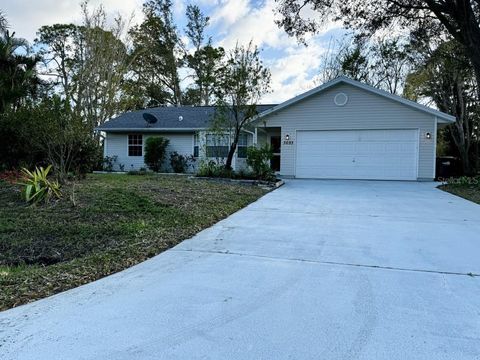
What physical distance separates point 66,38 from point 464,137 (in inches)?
1095

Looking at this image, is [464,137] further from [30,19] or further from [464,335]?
[30,19]

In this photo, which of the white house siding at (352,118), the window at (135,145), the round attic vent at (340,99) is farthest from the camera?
the window at (135,145)

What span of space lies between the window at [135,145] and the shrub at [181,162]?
2141mm

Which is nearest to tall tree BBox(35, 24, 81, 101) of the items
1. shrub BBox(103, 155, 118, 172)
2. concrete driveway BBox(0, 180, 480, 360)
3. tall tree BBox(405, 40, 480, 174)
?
shrub BBox(103, 155, 118, 172)

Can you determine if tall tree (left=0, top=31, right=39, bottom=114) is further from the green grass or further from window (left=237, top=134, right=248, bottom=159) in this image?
window (left=237, top=134, right=248, bottom=159)

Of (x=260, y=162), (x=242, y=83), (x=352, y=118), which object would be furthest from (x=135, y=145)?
(x=352, y=118)

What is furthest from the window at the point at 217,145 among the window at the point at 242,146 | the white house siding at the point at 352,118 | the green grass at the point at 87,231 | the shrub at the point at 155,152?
the green grass at the point at 87,231

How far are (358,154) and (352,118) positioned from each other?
4.98ft

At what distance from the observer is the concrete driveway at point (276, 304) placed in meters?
2.52

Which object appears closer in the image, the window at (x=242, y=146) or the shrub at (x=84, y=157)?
the shrub at (x=84, y=157)

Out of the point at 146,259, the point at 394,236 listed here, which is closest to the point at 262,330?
the point at 146,259

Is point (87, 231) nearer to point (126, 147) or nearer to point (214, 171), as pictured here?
point (214, 171)

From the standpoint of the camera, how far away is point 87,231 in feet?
18.7

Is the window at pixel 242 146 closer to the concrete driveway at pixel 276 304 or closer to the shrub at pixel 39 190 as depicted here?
the shrub at pixel 39 190
